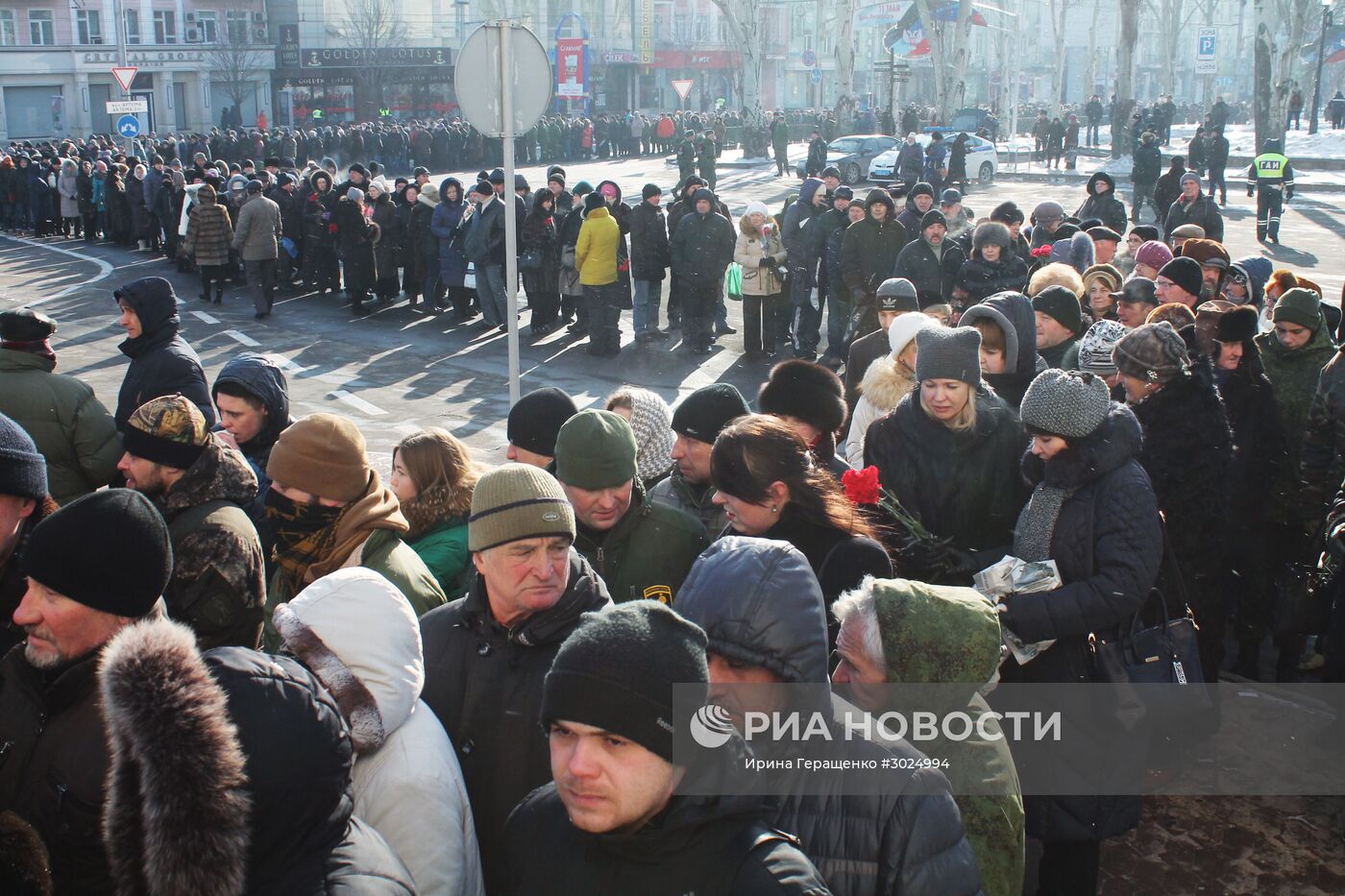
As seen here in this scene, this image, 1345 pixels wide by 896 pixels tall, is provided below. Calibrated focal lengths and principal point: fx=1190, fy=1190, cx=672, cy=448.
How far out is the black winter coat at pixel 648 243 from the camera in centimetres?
1412

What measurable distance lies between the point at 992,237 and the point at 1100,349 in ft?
11.7

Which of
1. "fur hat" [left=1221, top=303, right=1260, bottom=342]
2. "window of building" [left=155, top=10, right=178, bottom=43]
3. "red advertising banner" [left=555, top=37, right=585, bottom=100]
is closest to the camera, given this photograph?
"fur hat" [left=1221, top=303, right=1260, bottom=342]

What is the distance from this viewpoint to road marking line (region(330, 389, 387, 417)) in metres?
11.4

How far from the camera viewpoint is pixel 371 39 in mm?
62375

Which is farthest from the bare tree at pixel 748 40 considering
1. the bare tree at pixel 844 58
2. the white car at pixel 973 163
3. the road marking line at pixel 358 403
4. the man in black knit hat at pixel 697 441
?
the man in black knit hat at pixel 697 441

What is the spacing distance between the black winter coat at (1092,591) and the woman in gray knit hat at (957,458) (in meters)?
0.46

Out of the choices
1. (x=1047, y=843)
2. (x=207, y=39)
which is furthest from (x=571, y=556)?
(x=207, y=39)

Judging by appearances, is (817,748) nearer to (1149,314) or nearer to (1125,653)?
(1125,653)

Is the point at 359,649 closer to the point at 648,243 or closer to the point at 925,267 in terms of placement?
the point at 925,267

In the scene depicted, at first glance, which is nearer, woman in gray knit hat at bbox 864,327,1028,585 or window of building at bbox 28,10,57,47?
woman in gray knit hat at bbox 864,327,1028,585

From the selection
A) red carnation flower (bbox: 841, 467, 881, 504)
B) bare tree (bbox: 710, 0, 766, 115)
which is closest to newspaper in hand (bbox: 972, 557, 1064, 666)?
red carnation flower (bbox: 841, 467, 881, 504)

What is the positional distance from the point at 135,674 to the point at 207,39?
69118 millimetres

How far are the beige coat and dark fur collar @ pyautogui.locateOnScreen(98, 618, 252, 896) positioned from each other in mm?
11437

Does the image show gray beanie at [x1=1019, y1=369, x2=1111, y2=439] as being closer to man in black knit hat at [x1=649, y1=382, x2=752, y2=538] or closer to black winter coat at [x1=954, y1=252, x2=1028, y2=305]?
man in black knit hat at [x1=649, y1=382, x2=752, y2=538]
